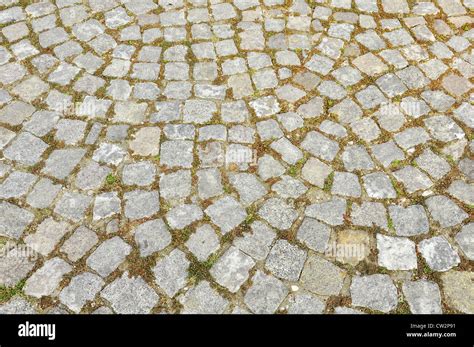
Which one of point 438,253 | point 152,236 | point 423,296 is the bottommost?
point 152,236

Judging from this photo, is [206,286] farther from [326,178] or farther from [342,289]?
[326,178]

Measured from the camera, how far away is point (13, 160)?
4.04 metres

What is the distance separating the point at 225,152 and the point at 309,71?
1.48 meters

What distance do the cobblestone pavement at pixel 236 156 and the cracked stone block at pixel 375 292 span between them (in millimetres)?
11

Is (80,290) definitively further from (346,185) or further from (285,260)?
(346,185)

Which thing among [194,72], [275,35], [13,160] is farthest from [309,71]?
[13,160]

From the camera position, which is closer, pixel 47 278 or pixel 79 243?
pixel 47 278

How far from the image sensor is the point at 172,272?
338 centimetres

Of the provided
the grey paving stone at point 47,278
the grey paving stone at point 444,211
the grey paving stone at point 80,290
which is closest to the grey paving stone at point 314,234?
the grey paving stone at point 444,211

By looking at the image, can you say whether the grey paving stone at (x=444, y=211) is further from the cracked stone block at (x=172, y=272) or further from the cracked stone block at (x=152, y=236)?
the cracked stone block at (x=152, y=236)

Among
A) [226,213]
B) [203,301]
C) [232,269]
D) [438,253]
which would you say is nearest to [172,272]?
[203,301]

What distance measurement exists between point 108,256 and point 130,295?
0.39 meters

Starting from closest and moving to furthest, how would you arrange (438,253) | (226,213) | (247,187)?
(438,253)
(226,213)
(247,187)

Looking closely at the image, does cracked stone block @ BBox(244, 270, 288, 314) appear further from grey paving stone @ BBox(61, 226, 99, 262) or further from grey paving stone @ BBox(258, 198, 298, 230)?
grey paving stone @ BBox(61, 226, 99, 262)
